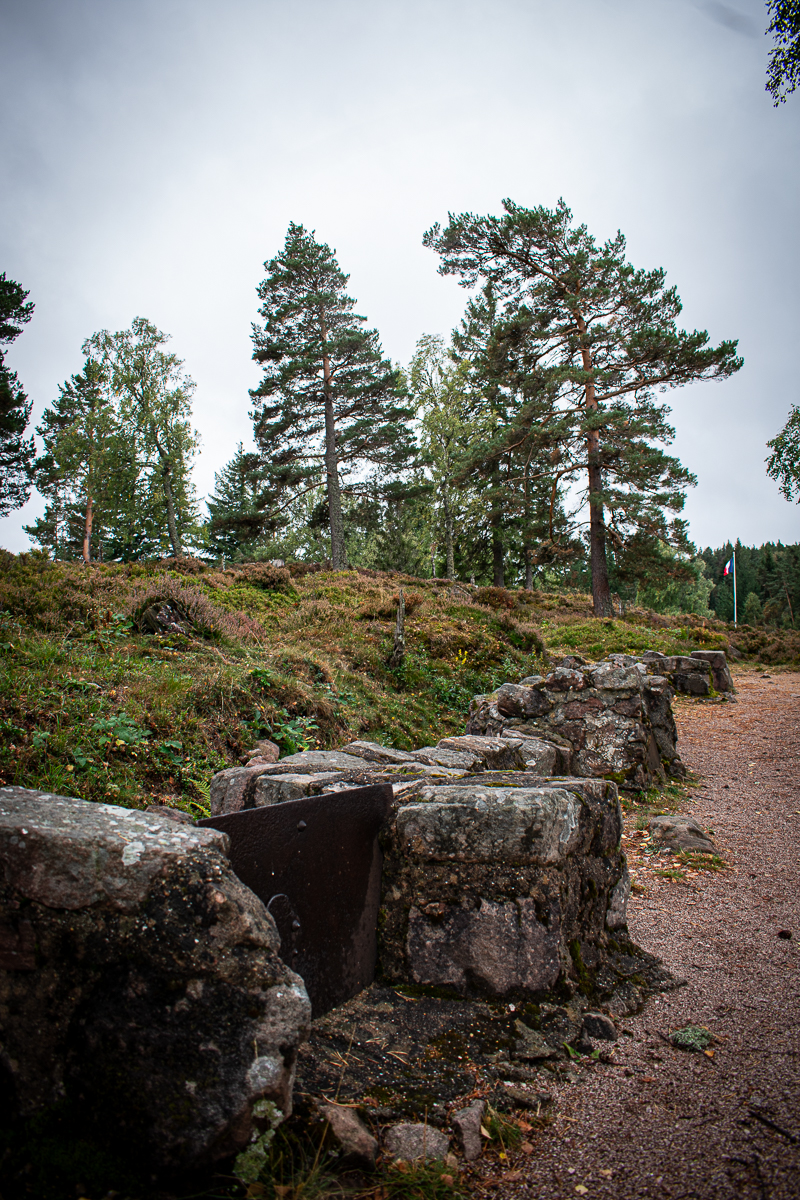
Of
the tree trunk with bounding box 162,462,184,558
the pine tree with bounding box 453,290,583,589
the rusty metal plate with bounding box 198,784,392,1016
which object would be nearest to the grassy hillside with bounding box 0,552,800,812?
the rusty metal plate with bounding box 198,784,392,1016

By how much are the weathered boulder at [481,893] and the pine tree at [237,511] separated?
60.5 ft

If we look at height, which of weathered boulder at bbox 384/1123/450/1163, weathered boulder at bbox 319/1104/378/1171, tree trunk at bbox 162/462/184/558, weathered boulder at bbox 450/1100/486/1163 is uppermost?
tree trunk at bbox 162/462/184/558

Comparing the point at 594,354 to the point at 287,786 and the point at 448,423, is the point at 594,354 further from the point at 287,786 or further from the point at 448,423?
the point at 287,786

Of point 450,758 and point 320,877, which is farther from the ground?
point 450,758

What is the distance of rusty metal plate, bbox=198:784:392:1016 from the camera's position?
2160 mm

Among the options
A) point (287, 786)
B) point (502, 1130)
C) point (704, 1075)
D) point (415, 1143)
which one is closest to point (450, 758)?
point (287, 786)

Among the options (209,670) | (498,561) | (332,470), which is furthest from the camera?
(498,561)

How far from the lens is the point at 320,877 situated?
92.5 inches

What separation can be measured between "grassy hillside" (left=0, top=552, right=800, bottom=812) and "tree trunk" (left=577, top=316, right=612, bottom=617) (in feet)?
13.8

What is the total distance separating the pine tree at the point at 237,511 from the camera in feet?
66.9

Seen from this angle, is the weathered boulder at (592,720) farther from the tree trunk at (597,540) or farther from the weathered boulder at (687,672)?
the tree trunk at (597,540)

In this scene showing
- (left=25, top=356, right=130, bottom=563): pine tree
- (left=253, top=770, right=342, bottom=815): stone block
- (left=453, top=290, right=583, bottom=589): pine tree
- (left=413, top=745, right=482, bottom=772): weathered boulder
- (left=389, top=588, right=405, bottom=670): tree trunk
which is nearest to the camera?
(left=253, top=770, right=342, bottom=815): stone block

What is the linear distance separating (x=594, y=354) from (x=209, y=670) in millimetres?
16928

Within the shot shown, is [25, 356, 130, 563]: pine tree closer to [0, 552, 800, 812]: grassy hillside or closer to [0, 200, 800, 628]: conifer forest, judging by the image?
[0, 200, 800, 628]: conifer forest
